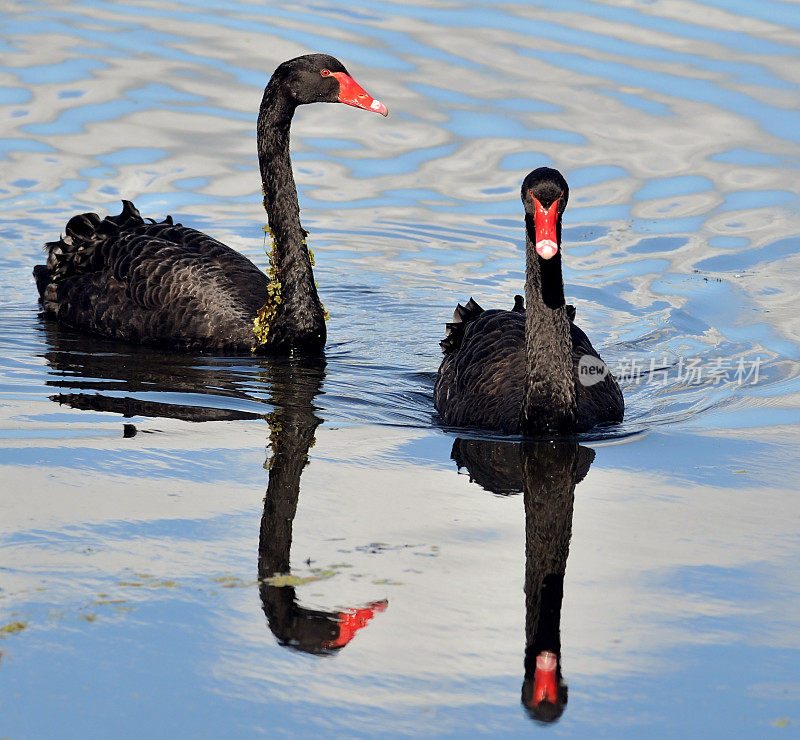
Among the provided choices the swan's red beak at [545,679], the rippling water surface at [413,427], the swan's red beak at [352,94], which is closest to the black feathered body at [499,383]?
the rippling water surface at [413,427]

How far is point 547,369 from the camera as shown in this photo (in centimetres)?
695

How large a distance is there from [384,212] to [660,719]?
9617 millimetres

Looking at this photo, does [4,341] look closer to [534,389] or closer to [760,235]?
[534,389]

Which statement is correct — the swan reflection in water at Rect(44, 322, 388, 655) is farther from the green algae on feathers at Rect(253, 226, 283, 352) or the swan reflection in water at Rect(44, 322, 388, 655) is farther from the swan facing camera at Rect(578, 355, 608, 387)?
the swan facing camera at Rect(578, 355, 608, 387)

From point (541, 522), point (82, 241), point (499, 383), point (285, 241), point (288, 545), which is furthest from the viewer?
point (82, 241)

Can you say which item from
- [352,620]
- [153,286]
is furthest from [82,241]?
[352,620]

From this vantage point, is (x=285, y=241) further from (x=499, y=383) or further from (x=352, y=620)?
(x=352, y=620)

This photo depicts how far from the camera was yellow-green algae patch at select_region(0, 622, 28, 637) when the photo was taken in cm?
447

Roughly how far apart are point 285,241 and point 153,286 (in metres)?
0.99

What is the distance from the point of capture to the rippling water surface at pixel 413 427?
4293 millimetres

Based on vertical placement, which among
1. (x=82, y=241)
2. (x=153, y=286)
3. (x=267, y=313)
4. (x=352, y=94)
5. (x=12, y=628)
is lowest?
(x=12, y=628)

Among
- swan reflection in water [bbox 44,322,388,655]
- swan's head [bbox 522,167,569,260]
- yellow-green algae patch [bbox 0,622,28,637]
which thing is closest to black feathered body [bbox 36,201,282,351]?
swan reflection in water [bbox 44,322,388,655]

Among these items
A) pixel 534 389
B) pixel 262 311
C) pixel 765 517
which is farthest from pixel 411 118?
pixel 765 517

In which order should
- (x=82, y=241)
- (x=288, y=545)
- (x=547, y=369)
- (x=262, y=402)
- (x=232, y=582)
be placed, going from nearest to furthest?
(x=232, y=582)
(x=288, y=545)
(x=547, y=369)
(x=262, y=402)
(x=82, y=241)
